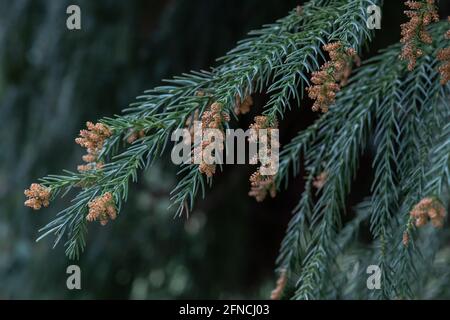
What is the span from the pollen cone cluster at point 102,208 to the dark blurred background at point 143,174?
1313 millimetres

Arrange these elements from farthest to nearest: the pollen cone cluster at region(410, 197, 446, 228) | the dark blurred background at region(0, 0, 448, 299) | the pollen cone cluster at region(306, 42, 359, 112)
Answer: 1. the dark blurred background at region(0, 0, 448, 299)
2. the pollen cone cluster at region(306, 42, 359, 112)
3. the pollen cone cluster at region(410, 197, 446, 228)

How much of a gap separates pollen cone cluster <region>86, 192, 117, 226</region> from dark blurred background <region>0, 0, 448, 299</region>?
4.31ft

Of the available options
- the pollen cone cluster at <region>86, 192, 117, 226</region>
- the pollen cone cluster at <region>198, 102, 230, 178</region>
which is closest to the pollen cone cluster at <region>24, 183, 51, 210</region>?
the pollen cone cluster at <region>86, 192, 117, 226</region>

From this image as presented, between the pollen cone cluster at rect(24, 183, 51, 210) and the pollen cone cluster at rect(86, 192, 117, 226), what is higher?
the pollen cone cluster at rect(24, 183, 51, 210)

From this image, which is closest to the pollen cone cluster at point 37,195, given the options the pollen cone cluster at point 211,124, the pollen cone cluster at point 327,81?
the pollen cone cluster at point 211,124

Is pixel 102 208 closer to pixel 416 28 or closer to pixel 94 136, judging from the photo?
pixel 94 136

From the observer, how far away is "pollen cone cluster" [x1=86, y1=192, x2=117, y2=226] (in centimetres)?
102

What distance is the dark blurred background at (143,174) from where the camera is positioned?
2.39 m

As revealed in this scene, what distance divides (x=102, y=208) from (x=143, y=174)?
1.49 m

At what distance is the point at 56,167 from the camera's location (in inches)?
99.1

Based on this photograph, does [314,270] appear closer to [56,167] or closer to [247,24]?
[247,24]

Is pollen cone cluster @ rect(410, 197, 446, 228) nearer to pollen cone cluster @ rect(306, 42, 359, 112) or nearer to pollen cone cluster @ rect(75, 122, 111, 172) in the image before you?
pollen cone cluster @ rect(306, 42, 359, 112)

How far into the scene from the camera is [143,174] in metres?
2.50

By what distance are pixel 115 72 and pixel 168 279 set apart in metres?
0.87
